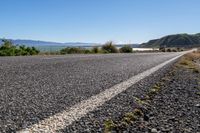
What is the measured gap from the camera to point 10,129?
9.05ft

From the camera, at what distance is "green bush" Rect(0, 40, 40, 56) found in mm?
26278

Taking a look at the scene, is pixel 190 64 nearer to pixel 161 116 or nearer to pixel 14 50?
pixel 161 116

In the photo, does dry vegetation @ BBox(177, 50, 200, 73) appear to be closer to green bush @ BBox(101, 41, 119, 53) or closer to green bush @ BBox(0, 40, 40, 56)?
green bush @ BBox(0, 40, 40, 56)

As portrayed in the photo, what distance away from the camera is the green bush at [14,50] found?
86.2 ft

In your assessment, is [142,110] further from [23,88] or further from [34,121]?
[23,88]

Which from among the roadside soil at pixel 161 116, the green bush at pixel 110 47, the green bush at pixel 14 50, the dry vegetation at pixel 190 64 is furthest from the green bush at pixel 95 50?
the roadside soil at pixel 161 116

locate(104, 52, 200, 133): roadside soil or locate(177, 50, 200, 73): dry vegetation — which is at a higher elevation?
locate(104, 52, 200, 133): roadside soil

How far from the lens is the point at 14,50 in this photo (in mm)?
27938

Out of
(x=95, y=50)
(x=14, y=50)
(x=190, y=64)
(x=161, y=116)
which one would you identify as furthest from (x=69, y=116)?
(x=95, y=50)

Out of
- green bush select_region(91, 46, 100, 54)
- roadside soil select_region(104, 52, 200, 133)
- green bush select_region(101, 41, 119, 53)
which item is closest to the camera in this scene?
roadside soil select_region(104, 52, 200, 133)

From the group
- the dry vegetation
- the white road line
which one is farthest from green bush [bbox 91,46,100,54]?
the white road line

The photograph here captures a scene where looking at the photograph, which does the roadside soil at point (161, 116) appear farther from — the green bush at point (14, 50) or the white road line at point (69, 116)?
the green bush at point (14, 50)

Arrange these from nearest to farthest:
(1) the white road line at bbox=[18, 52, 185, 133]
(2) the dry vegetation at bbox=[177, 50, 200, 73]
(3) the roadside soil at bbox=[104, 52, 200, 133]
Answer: (1) the white road line at bbox=[18, 52, 185, 133], (3) the roadside soil at bbox=[104, 52, 200, 133], (2) the dry vegetation at bbox=[177, 50, 200, 73]

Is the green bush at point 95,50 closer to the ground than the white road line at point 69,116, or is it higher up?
closer to the ground
